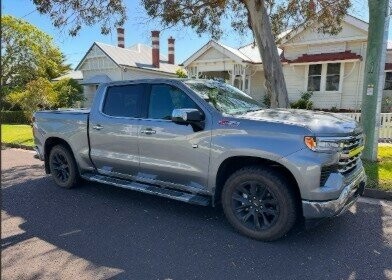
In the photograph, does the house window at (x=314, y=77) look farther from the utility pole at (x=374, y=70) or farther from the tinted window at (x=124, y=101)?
the tinted window at (x=124, y=101)

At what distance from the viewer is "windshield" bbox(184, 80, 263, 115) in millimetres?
4648

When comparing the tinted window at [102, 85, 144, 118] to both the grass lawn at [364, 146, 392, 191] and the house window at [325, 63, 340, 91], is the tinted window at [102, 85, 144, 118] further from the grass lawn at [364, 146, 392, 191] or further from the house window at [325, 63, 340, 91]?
the house window at [325, 63, 340, 91]

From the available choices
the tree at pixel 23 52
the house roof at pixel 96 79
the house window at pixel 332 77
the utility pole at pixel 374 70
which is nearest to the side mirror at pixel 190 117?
the utility pole at pixel 374 70

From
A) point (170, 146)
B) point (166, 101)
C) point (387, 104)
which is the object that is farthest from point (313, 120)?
point (387, 104)

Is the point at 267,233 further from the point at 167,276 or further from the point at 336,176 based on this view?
the point at 167,276

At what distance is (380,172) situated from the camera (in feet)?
22.2

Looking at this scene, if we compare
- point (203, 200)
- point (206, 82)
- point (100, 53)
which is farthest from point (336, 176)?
point (100, 53)

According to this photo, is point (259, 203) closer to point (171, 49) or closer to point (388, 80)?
point (388, 80)

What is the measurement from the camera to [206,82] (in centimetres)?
534

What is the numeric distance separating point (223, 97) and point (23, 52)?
28.3m

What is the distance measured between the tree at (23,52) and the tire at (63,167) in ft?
77.3

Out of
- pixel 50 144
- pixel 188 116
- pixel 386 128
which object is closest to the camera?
pixel 188 116

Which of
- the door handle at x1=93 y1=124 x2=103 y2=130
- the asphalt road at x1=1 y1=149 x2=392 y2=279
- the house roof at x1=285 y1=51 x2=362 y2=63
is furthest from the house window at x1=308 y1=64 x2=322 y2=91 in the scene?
the door handle at x1=93 y1=124 x2=103 y2=130

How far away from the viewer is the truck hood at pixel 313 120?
12.5 ft
